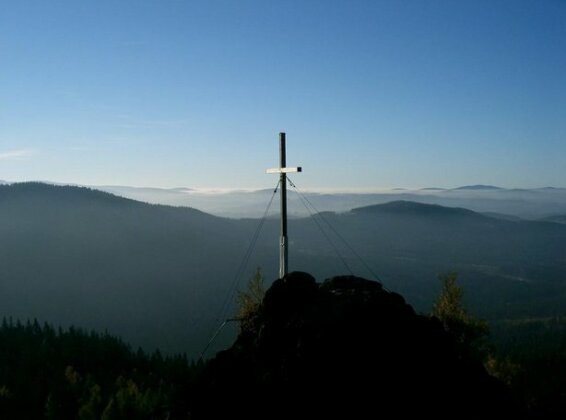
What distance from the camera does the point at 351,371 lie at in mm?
14836

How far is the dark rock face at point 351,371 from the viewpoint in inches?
576

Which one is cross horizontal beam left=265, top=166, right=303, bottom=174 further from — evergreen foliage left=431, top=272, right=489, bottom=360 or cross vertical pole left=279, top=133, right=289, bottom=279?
evergreen foliage left=431, top=272, right=489, bottom=360

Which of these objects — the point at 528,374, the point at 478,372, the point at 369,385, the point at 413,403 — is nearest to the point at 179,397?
the point at 369,385

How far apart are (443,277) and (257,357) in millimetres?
22666

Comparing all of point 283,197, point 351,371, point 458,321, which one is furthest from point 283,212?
point 458,321

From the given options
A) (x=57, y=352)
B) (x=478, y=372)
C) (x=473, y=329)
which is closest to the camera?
(x=478, y=372)

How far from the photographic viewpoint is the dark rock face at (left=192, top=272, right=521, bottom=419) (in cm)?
1463

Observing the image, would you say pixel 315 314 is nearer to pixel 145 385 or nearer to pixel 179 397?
pixel 179 397

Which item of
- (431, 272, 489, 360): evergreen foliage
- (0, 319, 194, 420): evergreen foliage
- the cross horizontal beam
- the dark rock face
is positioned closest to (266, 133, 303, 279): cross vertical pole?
the cross horizontal beam

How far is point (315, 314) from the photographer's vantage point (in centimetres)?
1605

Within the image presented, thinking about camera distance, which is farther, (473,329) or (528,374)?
(528,374)

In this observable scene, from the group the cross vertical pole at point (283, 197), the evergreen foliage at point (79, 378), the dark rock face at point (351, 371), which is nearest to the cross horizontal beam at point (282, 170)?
the cross vertical pole at point (283, 197)

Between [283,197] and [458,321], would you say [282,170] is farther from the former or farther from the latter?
[458,321]

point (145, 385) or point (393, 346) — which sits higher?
point (393, 346)
